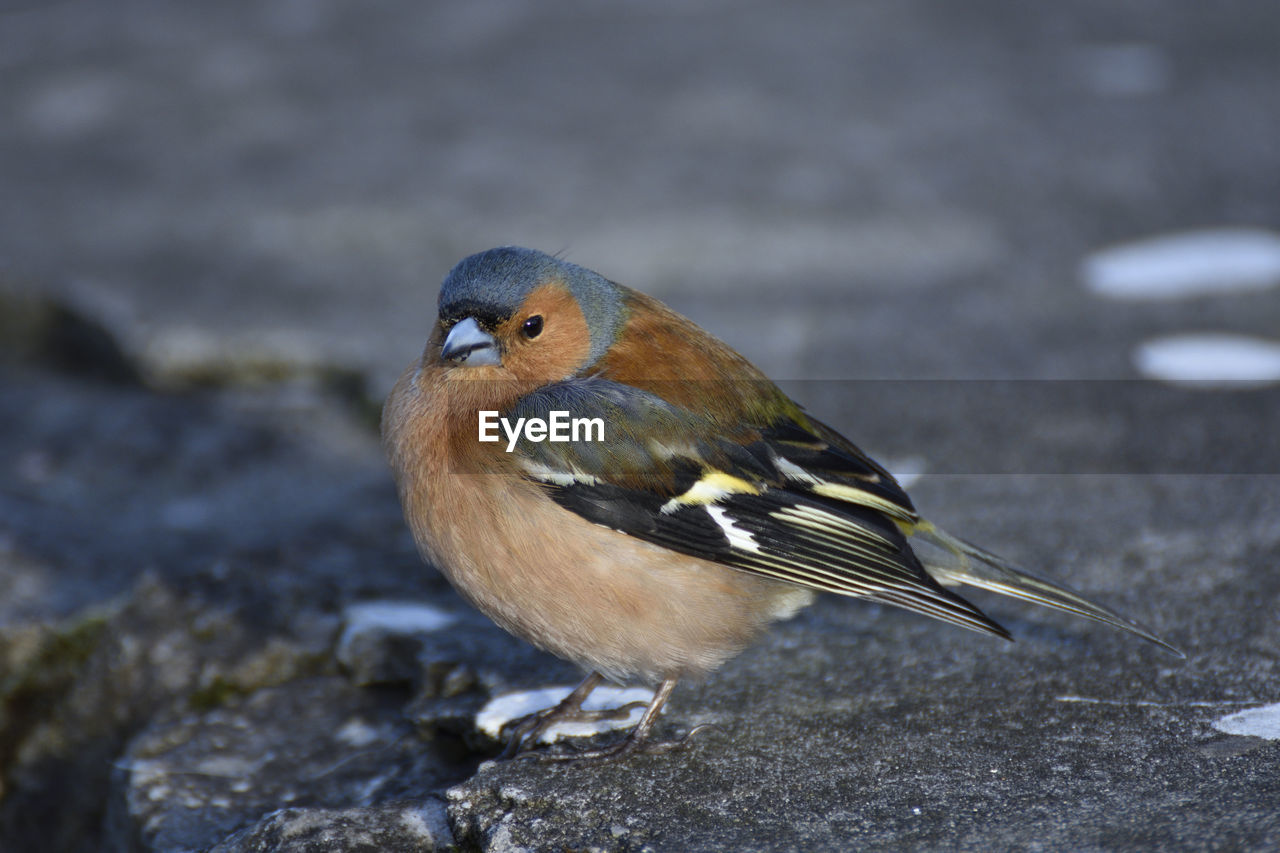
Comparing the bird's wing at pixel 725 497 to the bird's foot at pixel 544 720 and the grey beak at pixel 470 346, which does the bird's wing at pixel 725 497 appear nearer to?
the grey beak at pixel 470 346

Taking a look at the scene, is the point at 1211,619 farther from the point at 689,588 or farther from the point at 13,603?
the point at 13,603

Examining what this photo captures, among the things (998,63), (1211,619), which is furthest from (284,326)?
(998,63)

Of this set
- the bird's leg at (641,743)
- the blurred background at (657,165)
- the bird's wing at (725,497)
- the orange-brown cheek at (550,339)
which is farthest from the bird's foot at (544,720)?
the blurred background at (657,165)

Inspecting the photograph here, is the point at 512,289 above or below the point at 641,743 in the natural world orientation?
above

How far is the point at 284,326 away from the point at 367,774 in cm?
271

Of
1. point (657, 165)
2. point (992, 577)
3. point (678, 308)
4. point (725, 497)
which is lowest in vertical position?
point (992, 577)

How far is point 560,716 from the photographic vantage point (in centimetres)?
322

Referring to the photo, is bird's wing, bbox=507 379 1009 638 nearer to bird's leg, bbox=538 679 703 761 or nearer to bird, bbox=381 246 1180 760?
bird, bbox=381 246 1180 760

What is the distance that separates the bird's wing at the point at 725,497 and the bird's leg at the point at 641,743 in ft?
1.32

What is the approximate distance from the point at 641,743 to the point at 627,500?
0.60 metres

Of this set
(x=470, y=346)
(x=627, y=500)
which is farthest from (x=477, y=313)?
(x=627, y=500)

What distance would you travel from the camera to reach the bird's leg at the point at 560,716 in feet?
10.3

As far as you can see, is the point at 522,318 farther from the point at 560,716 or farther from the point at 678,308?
the point at 678,308

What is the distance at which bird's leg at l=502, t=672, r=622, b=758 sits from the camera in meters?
3.13
